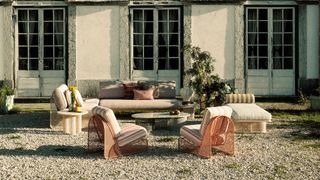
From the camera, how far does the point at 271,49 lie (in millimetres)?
15633

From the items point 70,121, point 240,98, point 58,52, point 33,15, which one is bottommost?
point 70,121

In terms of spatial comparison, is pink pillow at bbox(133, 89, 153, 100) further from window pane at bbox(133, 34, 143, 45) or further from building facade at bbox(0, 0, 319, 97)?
window pane at bbox(133, 34, 143, 45)

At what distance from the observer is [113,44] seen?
15.4 meters

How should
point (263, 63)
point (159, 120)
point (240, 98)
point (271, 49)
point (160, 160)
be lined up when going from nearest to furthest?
point (160, 160) < point (159, 120) < point (240, 98) < point (271, 49) < point (263, 63)

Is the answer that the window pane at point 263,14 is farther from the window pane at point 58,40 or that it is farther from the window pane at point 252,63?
the window pane at point 58,40

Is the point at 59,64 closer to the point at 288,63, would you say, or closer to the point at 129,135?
the point at 288,63

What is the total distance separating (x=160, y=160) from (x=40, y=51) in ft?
28.9

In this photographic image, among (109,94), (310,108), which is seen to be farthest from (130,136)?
(310,108)

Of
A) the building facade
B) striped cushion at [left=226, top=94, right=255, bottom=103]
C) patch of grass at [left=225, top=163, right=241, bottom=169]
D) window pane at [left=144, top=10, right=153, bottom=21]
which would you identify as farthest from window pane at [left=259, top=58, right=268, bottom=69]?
patch of grass at [left=225, top=163, right=241, bottom=169]

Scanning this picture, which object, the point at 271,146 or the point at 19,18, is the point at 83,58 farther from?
the point at 271,146

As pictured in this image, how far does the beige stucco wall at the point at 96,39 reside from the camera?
15.4 metres

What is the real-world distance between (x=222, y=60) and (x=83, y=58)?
3982 millimetres

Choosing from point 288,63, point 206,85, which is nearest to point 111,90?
point 206,85

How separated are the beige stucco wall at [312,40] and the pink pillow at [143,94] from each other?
544 centimetres
